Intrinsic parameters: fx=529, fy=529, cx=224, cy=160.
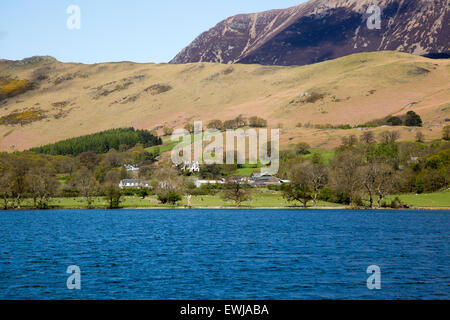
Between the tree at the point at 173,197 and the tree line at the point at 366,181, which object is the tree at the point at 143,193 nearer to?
the tree at the point at 173,197

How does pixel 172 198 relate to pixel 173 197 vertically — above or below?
below

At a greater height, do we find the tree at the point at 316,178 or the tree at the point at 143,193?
the tree at the point at 316,178

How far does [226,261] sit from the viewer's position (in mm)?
48062

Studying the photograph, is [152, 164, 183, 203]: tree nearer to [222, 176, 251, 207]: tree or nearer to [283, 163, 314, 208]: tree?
[222, 176, 251, 207]: tree

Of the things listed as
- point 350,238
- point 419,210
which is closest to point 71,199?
point 419,210

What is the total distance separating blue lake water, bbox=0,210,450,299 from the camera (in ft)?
117

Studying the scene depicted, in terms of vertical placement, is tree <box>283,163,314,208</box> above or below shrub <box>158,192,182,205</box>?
above

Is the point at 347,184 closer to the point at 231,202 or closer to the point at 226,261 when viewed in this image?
the point at 231,202

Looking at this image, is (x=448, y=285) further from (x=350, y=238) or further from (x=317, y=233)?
(x=317, y=233)

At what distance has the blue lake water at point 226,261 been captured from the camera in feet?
117

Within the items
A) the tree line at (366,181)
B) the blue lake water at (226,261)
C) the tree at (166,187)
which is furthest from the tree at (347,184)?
the blue lake water at (226,261)

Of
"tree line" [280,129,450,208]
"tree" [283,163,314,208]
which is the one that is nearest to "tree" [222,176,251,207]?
"tree" [283,163,314,208]

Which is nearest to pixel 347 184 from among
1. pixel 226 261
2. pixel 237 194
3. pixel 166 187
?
pixel 237 194
